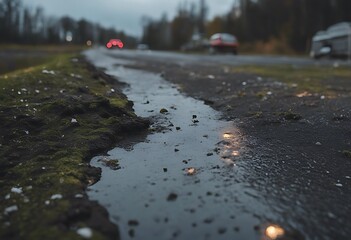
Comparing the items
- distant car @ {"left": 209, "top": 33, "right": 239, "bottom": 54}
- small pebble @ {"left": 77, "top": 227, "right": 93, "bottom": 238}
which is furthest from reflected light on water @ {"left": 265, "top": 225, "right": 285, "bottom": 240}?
distant car @ {"left": 209, "top": 33, "right": 239, "bottom": 54}

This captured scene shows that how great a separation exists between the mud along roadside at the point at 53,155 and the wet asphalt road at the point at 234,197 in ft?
0.85

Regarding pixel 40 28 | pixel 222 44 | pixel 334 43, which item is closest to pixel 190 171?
pixel 334 43

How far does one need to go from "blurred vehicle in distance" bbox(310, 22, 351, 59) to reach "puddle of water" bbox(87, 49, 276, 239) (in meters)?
15.8

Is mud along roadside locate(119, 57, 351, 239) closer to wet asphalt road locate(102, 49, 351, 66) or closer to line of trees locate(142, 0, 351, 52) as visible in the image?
wet asphalt road locate(102, 49, 351, 66)

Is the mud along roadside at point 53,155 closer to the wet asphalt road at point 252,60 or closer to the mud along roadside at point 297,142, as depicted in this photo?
the mud along roadside at point 297,142

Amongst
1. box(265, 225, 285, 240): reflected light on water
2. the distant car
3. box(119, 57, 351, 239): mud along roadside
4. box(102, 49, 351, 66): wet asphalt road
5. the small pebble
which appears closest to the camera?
the small pebble

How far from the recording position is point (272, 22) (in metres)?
55.0

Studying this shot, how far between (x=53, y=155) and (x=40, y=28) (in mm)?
122092

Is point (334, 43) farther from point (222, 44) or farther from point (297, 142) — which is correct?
point (297, 142)

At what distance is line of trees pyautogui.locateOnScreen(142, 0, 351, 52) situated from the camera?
138ft

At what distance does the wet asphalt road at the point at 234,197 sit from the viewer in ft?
11.0

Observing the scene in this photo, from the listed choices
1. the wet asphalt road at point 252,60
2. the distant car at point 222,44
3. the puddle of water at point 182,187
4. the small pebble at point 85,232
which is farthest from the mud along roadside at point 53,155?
the distant car at point 222,44

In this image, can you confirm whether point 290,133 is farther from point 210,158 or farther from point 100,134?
point 100,134

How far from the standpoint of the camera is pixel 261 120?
6.71 metres
